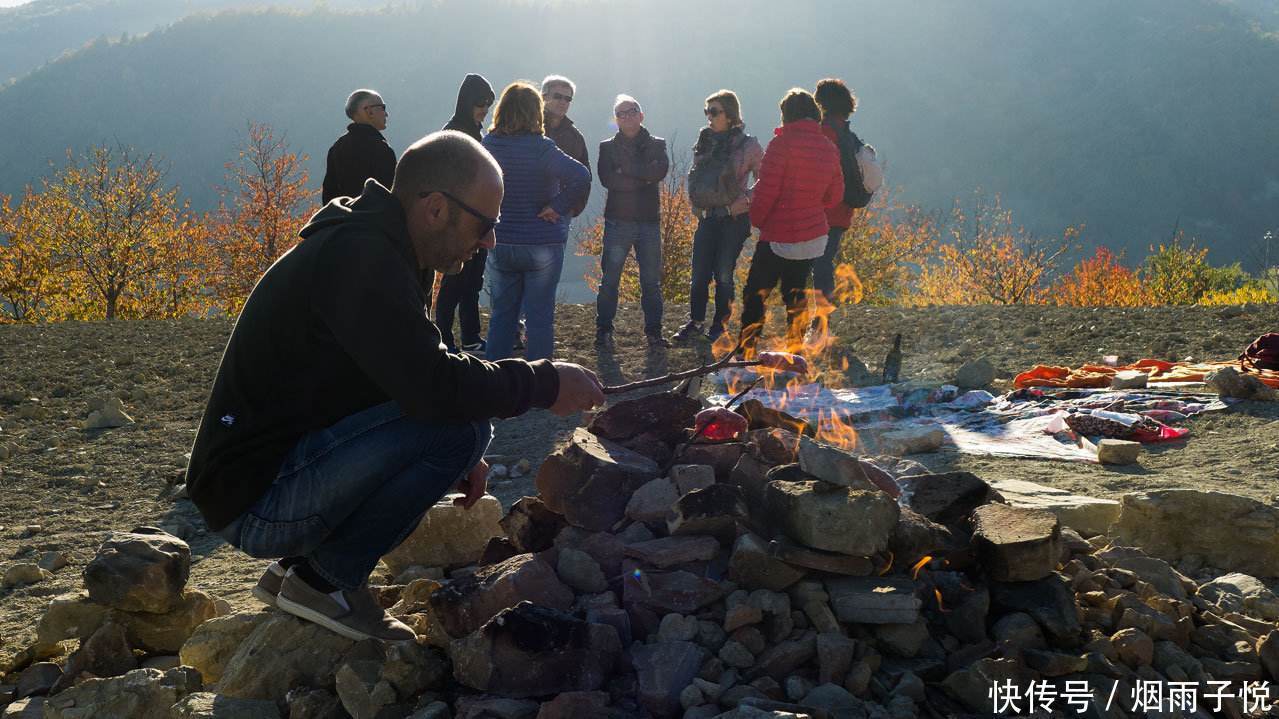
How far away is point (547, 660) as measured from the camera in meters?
2.53

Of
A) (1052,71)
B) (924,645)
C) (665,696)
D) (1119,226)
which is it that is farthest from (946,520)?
(1052,71)

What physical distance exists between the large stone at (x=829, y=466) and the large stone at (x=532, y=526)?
2.93 ft

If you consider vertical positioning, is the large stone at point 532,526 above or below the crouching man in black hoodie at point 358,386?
below

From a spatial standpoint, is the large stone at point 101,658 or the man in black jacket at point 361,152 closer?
the large stone at point 101,658

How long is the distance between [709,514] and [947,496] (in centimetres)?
102

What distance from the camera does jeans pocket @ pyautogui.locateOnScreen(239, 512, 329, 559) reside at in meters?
2.49

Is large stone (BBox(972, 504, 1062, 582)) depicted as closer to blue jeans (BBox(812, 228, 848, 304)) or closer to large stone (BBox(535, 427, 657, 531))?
large stone (BBox(535, 427, 657, 531))

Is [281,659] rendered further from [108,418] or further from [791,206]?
[791,206]

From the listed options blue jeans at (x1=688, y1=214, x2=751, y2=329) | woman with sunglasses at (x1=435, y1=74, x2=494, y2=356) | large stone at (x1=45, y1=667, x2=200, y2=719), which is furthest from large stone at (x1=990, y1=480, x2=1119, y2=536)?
blue jeans at (x1=688, y1=214, x2=751, y2=329)

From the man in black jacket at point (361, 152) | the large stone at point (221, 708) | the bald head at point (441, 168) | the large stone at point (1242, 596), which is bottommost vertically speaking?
the large stone at point (221, 708)

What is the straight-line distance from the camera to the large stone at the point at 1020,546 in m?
2.95

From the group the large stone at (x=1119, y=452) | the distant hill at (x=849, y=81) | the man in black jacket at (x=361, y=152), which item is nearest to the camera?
the large stone at (x=1119, y=452)

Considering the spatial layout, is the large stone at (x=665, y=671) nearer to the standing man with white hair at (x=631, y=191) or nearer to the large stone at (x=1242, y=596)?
the large stone at (x=1242, y=596)

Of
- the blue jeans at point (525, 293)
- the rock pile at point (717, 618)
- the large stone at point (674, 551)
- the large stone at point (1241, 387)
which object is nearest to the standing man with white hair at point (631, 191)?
the blue jeans at point (525, 293)
